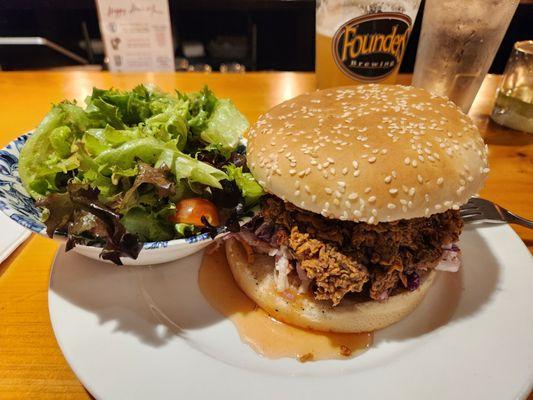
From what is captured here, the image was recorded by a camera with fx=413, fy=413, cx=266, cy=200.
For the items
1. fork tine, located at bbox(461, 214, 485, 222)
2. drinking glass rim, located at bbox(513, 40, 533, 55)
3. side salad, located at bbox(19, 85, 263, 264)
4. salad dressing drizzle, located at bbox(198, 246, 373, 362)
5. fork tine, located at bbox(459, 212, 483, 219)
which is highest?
drinking glass rim, located at bbox(513, 40, 533, 55)

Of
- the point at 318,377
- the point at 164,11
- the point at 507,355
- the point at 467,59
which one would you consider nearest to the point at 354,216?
the point at 318,377

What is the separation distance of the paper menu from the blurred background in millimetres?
1027

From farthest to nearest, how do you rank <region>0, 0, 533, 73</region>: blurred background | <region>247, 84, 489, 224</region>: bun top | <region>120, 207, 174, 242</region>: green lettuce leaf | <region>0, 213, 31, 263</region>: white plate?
1. <region>0, 0, 533, 73</region>: blurred background
2. <region>0, 213, 31, 263</region>: white plate
3. <region>120, 207, 174, 242</region>: green lettuce leaf
4. <region>247, 84, 489, 224</region>: bun top

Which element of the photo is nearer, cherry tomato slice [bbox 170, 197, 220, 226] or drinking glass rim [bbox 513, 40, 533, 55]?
cherry tomato slice [bbox 170, 197, 220, 226]

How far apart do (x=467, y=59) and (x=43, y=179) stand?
2411mm

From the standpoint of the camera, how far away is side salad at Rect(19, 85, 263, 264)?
4.54ft

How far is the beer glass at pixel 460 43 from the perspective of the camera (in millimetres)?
2344

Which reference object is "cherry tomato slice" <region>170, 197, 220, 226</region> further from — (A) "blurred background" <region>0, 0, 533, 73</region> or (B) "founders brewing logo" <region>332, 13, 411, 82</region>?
(A) "blurred background" <region>0, 0, 533, 73</region>

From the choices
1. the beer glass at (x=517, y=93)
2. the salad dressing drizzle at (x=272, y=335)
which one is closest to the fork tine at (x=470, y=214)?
the salad dressing drizzle at (x=272, y=335)

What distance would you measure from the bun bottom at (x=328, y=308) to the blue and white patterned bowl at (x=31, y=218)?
0.95 feet

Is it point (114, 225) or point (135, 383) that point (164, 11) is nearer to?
point (114, 225)

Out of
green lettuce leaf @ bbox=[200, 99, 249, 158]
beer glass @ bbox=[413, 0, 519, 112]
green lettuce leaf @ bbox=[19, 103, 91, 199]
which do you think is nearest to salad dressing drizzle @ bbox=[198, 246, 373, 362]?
green lettuce leaf @ bbox=[200, 99, 249, 158]

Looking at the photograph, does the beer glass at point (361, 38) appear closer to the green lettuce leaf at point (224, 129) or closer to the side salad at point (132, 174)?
the green lettuce leaf at point (224, 129)

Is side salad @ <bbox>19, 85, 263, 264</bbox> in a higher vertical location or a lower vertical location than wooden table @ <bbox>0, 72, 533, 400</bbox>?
higher
